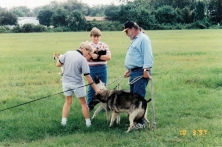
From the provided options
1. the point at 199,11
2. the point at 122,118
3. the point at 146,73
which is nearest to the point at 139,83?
the point at 146,73

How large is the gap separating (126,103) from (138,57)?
1022 mm

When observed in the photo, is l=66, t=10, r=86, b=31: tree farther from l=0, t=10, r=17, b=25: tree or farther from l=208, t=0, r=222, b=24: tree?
l=208, t=0, r=222, b=24: tree

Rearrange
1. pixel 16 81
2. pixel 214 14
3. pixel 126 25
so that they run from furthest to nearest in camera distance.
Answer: pixel 214 14, pixel 16 81, pixel 126 25

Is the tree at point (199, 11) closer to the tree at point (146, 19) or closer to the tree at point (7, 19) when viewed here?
the tree at point (146, 19)

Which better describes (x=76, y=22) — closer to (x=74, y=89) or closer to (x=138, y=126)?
(x=74, y=89)

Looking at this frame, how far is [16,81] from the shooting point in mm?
12758

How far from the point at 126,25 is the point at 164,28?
215 ft

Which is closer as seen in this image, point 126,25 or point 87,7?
point 126,25

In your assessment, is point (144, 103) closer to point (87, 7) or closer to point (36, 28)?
point (36, 28)

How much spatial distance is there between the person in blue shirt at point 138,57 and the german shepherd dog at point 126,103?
0.30 m

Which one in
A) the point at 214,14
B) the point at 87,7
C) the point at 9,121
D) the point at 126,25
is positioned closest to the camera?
the point at 126,25

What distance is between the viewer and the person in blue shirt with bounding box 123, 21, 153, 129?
667 cm

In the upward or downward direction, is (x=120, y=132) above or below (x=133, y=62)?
below

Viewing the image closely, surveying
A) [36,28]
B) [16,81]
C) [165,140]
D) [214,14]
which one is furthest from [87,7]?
[165,140]
